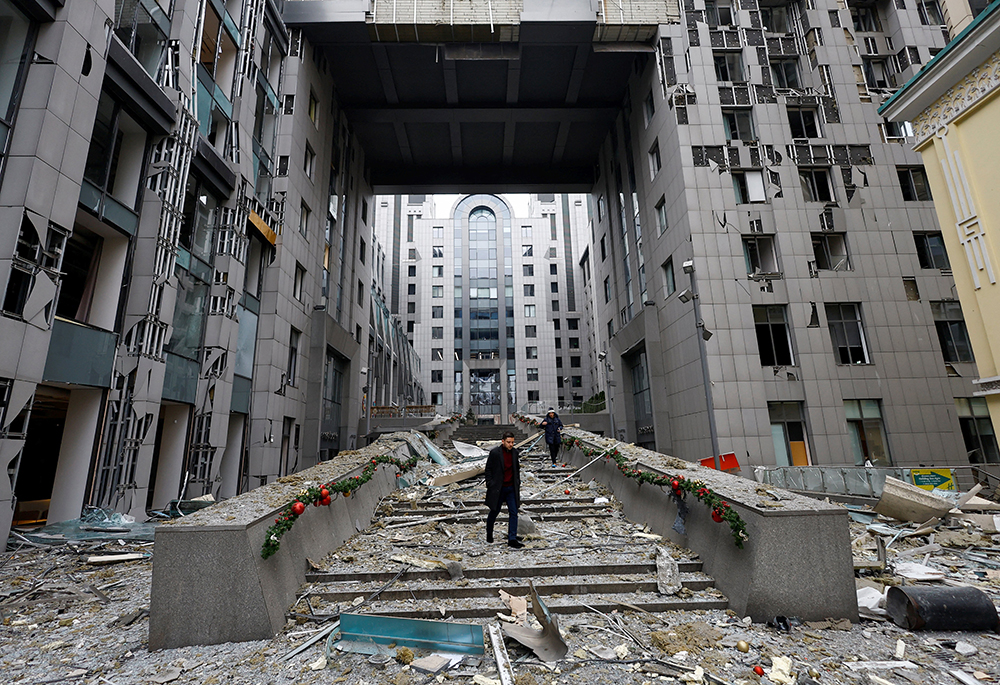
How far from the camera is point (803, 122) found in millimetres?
24516

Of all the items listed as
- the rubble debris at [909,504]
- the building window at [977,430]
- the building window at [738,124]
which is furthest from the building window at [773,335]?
the rubble debris at [909,504]

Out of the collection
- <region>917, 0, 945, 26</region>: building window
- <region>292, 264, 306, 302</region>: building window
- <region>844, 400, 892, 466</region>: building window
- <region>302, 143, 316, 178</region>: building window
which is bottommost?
<region>844, 400, 892, 466</region>: building window

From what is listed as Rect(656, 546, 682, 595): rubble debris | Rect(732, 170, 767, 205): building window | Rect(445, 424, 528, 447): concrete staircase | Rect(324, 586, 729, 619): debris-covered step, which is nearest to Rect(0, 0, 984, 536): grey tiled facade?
Rect(732, 170, 767, 205): building window

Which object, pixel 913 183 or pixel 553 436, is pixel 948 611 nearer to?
pixel 553 436

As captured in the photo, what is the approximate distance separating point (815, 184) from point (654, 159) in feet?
26.1

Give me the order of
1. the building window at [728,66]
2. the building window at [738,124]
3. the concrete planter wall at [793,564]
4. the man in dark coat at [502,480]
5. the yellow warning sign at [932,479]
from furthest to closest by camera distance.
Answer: the building window at [728,66] → the building window at [738,124] → the yellow warning sign at [932,479] → the man in dark coat at [502,480] → the concrete planter wall at [793,564]

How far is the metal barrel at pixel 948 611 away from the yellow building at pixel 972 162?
976cm

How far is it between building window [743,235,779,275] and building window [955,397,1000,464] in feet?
31.3

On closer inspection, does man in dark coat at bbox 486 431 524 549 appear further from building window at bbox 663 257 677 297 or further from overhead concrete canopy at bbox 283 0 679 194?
overhead concrete canopy at bbox 283 0 679 194

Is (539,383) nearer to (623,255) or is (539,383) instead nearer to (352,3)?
(623,255)

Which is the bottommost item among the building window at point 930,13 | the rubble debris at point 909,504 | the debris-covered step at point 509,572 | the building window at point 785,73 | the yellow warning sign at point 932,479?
the debris-covered step at point 509,572

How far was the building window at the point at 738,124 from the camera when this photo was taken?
24375mm

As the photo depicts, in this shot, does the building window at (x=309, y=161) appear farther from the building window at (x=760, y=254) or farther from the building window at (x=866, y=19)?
the building window at (x=866, y=19)

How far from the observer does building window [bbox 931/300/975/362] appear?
2198 cm
